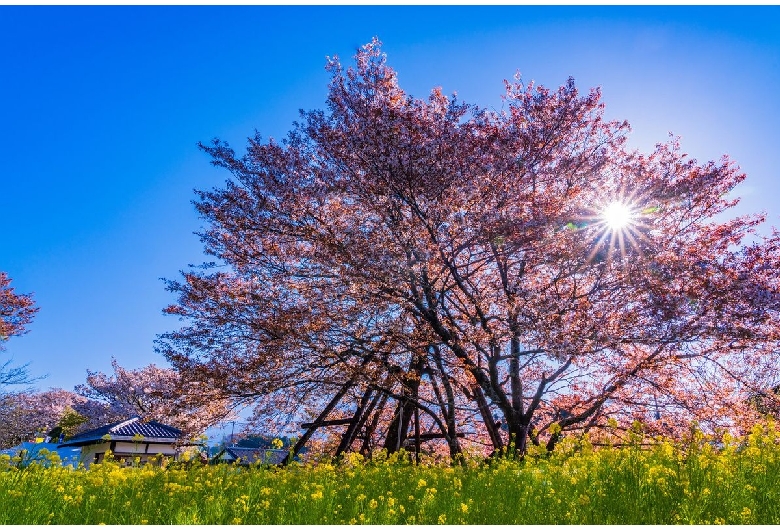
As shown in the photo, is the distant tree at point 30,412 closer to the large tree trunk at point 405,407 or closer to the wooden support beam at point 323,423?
the wooden support beam at point 323,423

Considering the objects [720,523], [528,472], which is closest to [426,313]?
[528,472]

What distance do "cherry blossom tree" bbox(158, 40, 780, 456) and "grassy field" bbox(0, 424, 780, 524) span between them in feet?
11.5

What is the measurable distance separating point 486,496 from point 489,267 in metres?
6.80

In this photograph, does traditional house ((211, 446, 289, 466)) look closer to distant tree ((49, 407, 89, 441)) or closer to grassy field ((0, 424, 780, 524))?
grassy field ((0, 424, 780, 524))

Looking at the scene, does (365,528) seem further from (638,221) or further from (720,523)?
(638,221)

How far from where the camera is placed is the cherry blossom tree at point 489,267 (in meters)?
9.12

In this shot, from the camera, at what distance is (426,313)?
10.4 metres

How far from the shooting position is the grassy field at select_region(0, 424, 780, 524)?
4.20 m

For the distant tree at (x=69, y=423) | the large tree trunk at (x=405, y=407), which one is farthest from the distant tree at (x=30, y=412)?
the large tree trunk at (x=405, y=407)

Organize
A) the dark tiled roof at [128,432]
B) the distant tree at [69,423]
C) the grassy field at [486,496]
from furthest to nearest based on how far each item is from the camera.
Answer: the distant tree at [69,423] → the dark tiled roof at [128,432] → the grassy field at [486,496]

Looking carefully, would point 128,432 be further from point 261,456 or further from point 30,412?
point 30,412


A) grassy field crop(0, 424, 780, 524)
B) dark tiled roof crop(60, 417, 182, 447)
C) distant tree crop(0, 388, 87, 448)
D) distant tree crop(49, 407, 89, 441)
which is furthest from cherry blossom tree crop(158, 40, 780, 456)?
distant tree crop(49, 407, 89, 441)

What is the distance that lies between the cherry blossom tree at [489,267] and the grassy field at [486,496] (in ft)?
11.5

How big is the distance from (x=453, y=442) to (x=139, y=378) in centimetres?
2892
